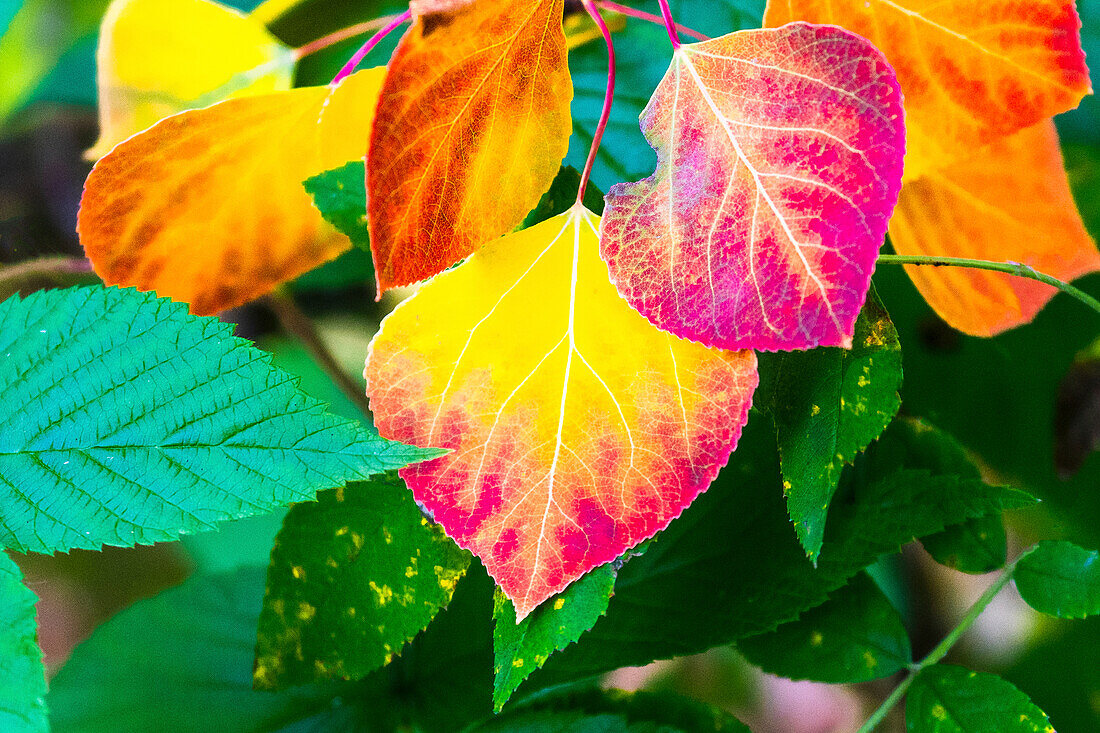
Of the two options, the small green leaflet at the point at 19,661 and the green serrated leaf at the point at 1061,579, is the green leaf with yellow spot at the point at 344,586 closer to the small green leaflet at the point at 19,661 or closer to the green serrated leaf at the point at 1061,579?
the small green leaflet at the point at 19,661

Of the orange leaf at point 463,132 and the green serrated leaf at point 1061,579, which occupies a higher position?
the orange leaf at point 463,132

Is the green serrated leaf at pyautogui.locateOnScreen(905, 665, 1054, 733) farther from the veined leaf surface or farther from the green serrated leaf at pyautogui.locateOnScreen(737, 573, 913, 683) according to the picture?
the veined leaf surface

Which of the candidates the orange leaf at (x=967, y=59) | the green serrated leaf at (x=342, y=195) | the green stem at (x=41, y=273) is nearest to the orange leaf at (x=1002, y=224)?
the orange leaf at (x=967, y=59)

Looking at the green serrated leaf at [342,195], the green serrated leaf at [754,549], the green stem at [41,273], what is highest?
the green serrated leaf at [342,195]

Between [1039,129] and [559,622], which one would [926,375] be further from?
[559,622]

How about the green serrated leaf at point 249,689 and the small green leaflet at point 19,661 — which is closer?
the small green leaflet at point 19,661

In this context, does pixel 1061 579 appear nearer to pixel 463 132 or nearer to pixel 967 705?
pixel 967 705
